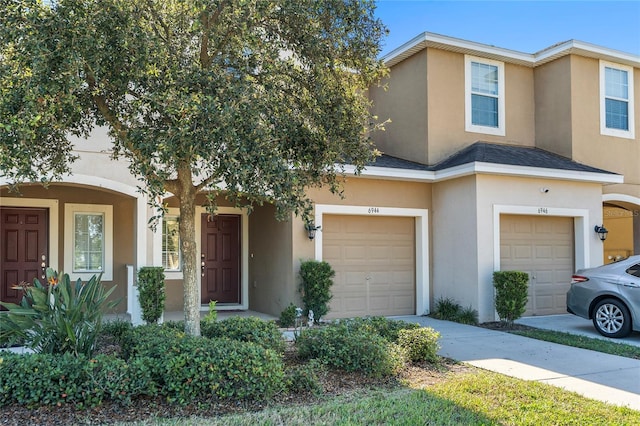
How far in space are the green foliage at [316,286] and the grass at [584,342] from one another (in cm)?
358

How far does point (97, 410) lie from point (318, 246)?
653cm

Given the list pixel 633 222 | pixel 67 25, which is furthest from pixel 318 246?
pixel 633 222

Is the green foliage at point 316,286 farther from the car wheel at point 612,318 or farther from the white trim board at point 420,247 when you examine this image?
the car wheel at point 612,318

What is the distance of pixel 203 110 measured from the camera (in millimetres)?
4945

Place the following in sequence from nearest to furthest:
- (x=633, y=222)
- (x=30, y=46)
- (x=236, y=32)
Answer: (x=30, y=46) → (x=236, y=32) → (x=633, y=222)

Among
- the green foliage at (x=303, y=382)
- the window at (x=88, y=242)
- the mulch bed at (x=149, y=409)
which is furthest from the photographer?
the window at (x=88, y=242)

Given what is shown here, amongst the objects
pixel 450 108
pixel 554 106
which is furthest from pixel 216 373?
pixel 554 106

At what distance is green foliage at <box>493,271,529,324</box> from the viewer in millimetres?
10445

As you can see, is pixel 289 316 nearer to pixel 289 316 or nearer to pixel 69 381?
pixel 289 316

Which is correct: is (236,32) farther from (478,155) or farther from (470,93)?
(470,93)

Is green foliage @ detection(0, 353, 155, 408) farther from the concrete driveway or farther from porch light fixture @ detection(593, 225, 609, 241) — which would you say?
porch light fixture @ detection(593, 225, 609, 241)

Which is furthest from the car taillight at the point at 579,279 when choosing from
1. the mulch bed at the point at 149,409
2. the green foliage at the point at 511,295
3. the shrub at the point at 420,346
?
the mulch bed at the point at 149,409

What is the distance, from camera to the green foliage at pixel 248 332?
677 cm

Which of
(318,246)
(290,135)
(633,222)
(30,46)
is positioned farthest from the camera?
(633,222)
